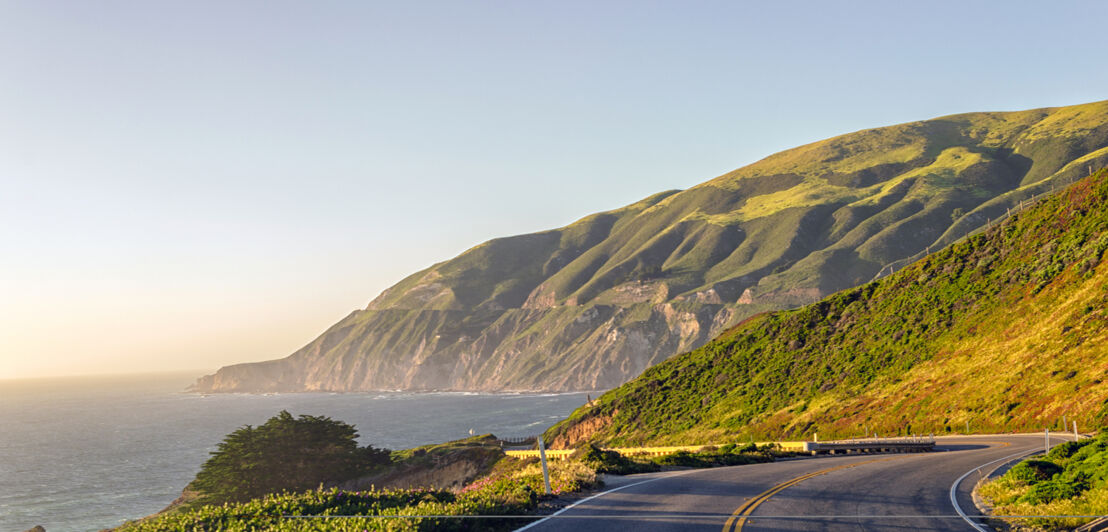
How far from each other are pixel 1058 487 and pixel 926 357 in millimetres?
48461

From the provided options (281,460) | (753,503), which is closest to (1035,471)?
(753,503)

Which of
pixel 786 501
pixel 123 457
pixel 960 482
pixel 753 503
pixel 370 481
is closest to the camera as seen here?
pixel 753 503

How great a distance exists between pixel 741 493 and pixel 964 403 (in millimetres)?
40860

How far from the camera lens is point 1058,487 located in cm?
1655

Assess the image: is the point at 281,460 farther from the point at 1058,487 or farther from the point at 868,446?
the point at 1058,487

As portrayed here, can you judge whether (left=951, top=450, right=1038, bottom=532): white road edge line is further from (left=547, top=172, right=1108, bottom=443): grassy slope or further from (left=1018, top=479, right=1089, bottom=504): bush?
(left=547, top=172, right=1108, bottom=443): grassy slope

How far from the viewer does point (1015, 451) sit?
3197cm

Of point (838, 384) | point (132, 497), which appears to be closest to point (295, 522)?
point (838, 384)

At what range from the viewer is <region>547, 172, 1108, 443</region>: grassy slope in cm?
4697

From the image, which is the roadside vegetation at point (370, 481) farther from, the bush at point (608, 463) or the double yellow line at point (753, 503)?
the double yellow line at point (753, 503)

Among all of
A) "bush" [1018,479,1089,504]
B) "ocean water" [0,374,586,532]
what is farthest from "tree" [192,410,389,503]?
"bush" [1018,479,1089,504]

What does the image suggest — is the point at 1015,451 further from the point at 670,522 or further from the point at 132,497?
the point at 132,497

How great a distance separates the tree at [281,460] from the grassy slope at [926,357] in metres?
30.2

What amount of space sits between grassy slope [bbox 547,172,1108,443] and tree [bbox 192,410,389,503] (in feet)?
99.1
